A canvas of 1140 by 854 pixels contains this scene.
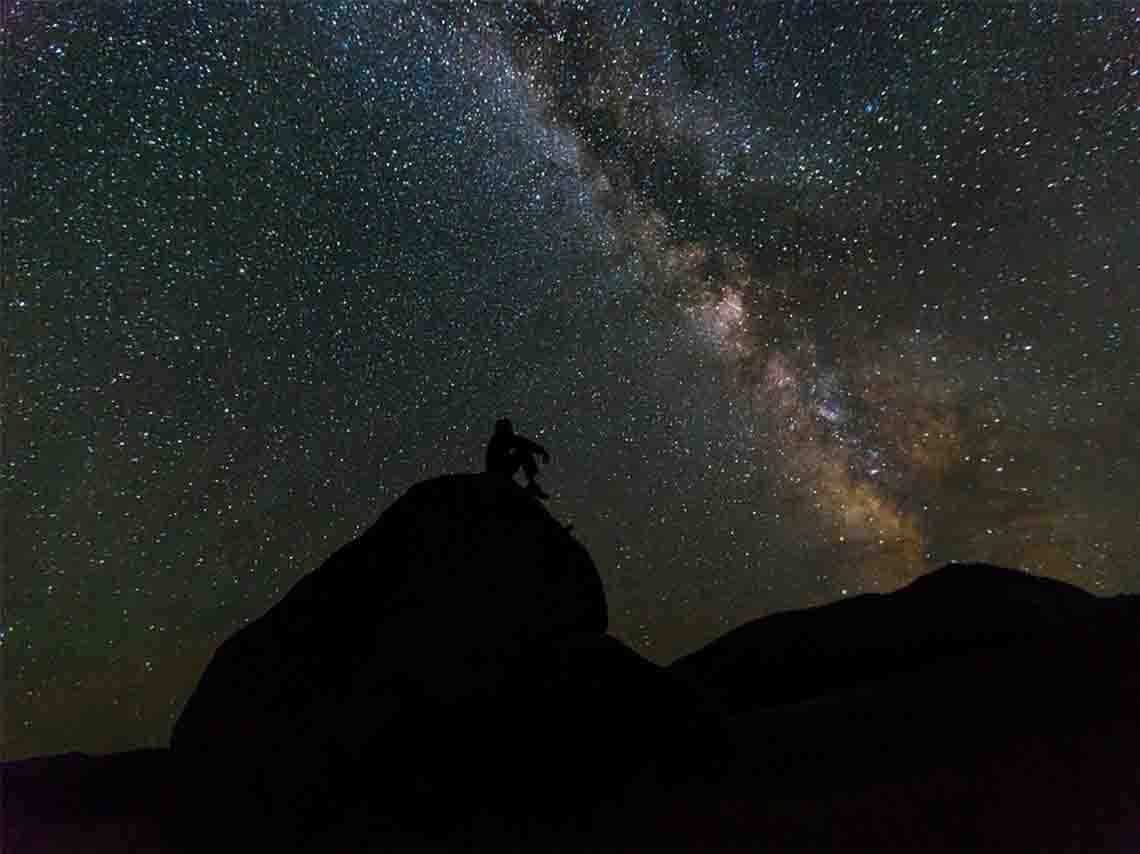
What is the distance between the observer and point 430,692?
909cm

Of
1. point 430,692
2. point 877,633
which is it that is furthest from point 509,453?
point 877,633

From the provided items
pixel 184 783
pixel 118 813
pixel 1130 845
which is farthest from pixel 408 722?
pixel 1130 845

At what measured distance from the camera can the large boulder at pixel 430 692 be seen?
29.1ft

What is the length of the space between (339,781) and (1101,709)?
9673 millimetres

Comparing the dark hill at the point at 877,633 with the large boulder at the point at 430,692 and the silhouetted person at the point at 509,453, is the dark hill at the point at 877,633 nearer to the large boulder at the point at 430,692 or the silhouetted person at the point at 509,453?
the large boulder at the point at 430,692

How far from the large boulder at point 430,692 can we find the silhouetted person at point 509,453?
750mm

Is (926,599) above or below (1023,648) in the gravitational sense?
above

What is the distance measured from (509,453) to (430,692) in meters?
4.23

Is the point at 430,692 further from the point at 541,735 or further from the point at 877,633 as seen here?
the point at 877,633

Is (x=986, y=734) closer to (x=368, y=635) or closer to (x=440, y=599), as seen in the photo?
(x=440, y=599)

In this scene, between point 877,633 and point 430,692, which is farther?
point 877,633

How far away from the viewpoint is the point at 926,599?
17.0 m

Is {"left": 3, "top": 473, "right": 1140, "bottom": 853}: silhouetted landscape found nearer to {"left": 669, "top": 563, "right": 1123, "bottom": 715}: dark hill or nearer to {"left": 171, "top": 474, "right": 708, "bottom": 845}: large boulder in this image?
{"left": 171, "top": 474, "right": 708, "bottom": 845}: large boulder

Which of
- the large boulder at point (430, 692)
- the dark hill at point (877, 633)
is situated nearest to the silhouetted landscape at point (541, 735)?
the large boulder at point (430, 692)
